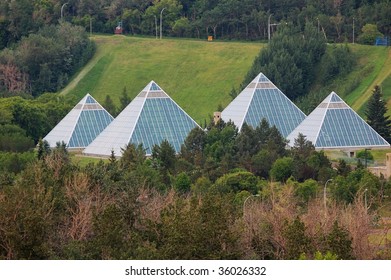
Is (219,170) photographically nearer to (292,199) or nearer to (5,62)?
(292,199)

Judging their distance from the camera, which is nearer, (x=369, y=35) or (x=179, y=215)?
(x=179, y=215)

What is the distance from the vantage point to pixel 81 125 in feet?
362

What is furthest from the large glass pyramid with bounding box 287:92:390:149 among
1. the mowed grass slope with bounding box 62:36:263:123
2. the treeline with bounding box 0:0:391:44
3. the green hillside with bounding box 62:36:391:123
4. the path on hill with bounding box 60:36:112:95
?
the path on hill with bounding box 60:36:112:95

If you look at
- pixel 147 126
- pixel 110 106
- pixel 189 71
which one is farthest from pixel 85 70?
pixel 147 126

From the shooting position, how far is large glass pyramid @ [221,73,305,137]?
10869cm

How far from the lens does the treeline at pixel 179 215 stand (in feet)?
196

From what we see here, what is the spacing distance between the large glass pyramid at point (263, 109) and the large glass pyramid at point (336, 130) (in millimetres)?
2526

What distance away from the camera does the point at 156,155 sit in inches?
3775

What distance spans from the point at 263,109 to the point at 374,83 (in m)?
13.7

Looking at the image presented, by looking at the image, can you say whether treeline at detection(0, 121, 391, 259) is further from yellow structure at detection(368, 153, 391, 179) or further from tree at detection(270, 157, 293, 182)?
yellow structure at detection(368, 153, 391, 179)

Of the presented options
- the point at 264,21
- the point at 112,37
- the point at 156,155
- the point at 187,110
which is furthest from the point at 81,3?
the point at 156,155

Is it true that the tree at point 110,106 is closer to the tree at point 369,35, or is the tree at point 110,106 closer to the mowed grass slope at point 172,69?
the mowed grass slope at point 172,69

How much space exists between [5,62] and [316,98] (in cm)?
2624

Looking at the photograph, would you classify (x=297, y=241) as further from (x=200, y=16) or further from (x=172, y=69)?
(x=200, y=16)
